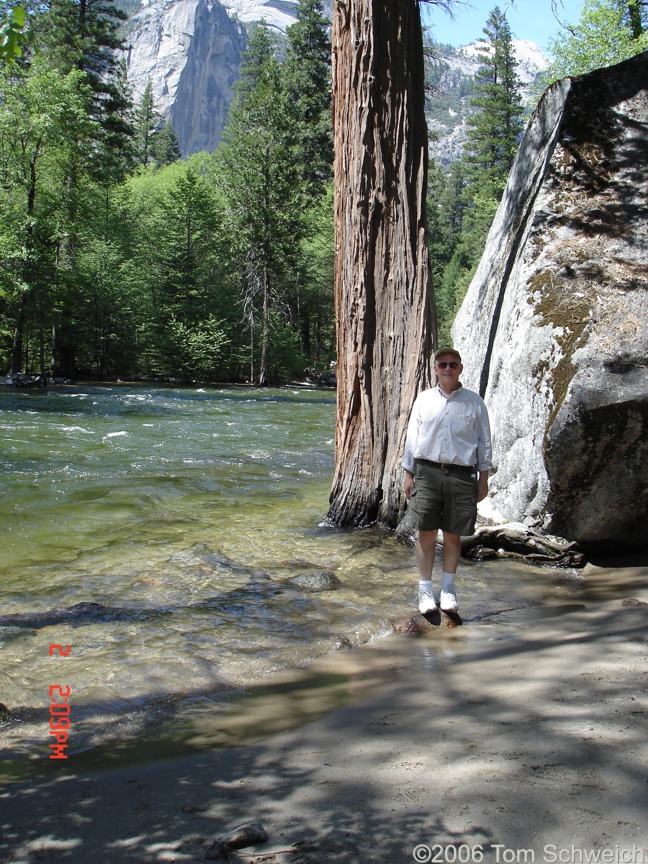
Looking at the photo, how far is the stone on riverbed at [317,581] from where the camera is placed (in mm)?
5758

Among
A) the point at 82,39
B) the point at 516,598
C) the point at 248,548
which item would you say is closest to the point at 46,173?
the point at 82,39

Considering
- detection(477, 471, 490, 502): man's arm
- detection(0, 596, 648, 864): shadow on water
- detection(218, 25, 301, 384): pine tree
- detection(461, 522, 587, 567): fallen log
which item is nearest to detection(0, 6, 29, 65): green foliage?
detection(0, 596, 648, 864): shadow on water

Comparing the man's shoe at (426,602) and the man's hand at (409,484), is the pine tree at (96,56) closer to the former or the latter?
the man's hand at (409,484)

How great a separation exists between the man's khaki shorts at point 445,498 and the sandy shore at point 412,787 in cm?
164

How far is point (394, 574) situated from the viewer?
20.4 feet

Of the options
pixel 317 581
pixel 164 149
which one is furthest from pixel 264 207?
pixel 164 149

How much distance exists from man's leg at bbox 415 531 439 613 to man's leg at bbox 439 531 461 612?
0.28 feet

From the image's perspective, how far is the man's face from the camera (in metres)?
5.28

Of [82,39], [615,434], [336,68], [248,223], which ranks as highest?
[82,39]

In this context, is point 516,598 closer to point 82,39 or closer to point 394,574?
point 394,574

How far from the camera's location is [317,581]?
19.3 ft

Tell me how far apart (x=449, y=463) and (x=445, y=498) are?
26 cm

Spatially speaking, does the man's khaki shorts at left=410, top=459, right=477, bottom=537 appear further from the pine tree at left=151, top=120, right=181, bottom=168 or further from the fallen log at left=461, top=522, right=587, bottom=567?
the pine tree at left=151, top=120, right=181, bottom=168

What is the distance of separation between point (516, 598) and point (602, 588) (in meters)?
0.64
